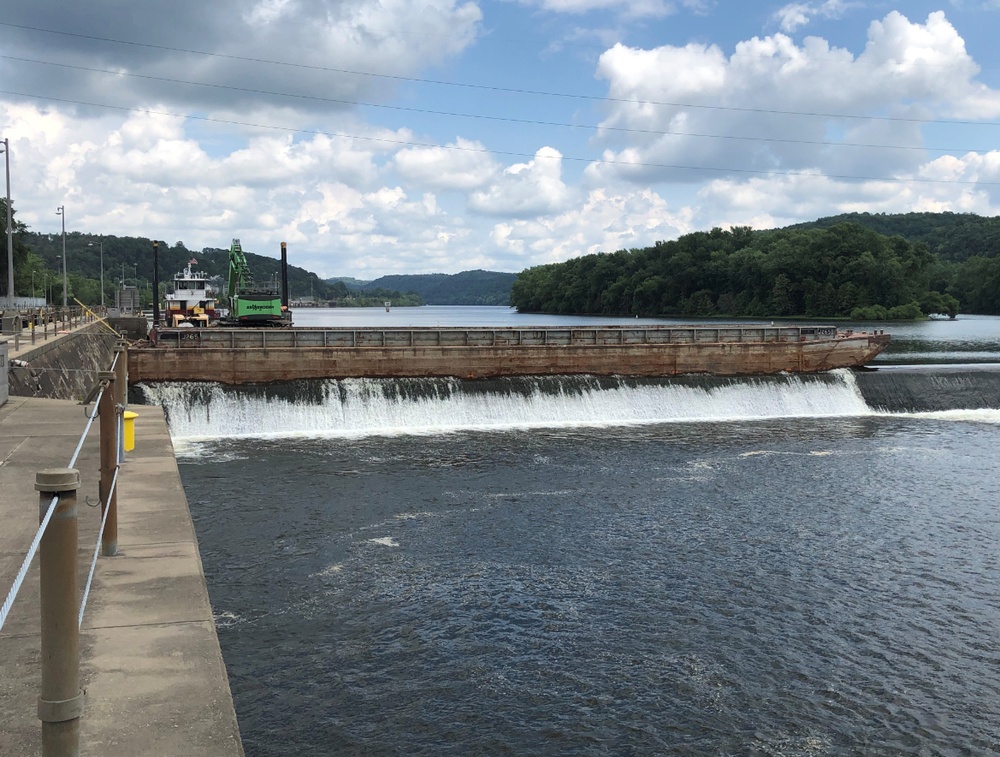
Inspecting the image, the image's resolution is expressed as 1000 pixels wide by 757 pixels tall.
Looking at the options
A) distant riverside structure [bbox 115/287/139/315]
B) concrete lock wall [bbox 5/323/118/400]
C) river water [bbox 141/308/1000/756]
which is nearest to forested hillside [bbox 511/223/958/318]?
distant riverside structure [bbox 115/287/139/315]

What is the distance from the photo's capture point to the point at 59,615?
5090mm

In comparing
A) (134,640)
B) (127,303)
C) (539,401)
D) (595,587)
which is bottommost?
(595,587)

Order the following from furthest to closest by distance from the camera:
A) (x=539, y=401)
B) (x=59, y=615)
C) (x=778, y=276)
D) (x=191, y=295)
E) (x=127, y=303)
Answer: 1. (x=778, y=276)
2. (x=127, y=303)
3. (x=191, y=295)
4. (x=539, y=401)
5. (x=59, y=615)

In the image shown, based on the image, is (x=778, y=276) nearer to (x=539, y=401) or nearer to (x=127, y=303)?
(x=127, y=303)

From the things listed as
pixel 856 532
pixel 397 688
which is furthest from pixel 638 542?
pixel 397 688

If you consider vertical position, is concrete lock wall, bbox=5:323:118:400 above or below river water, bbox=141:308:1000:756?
above

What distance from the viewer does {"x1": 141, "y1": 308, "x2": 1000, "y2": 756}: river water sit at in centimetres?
1191

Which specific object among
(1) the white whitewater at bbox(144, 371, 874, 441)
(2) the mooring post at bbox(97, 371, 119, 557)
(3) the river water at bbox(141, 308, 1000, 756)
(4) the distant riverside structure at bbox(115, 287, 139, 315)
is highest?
(4) the distant riverside structure at bbox(115, 287, 139, 315)

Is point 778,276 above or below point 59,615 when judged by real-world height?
above

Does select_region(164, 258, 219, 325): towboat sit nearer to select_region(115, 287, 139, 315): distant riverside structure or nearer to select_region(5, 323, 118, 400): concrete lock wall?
select_region(115, 287, 139, 315): distant riverside structure

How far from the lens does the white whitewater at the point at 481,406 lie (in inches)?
1394

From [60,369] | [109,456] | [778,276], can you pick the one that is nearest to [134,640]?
[109,456]

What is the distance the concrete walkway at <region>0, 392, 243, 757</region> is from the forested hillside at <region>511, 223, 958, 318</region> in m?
133

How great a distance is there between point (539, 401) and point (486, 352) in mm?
3710
